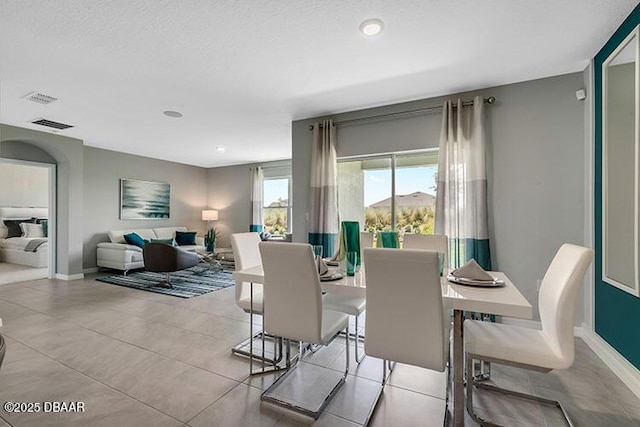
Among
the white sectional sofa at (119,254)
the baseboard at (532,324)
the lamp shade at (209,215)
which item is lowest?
the baseboard at (532,324)

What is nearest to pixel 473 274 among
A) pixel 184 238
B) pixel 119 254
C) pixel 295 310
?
pixel 295 310

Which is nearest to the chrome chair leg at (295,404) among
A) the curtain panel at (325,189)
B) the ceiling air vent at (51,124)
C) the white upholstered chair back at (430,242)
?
the white upholstered chair back at (430,242)

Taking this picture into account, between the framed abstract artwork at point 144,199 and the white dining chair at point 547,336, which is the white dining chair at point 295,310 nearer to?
the white dining chair at point 547,336

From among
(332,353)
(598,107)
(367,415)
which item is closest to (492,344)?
(367,415)

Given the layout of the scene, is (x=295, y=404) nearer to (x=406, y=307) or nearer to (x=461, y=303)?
(x=406, y=307)

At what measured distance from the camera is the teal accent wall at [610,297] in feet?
6.53

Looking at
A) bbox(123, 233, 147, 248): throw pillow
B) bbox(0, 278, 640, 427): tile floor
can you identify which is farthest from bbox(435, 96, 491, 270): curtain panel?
bbox(123, 233, 147, 248): throw pillow

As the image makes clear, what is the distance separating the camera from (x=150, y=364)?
2.26 metres

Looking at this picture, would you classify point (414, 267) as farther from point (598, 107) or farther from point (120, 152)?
point (120, 152)

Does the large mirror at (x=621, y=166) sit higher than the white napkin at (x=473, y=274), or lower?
higher

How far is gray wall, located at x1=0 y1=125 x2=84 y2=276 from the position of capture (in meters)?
4.87

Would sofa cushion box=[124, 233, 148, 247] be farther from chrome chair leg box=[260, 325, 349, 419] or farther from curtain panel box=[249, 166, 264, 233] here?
chrome chair leg box=[260, 325, 349, 419]

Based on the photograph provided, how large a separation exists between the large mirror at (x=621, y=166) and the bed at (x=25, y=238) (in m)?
9.04

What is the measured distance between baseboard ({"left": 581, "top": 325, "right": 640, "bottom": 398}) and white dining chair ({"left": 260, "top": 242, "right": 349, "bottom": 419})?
195 centimetres
